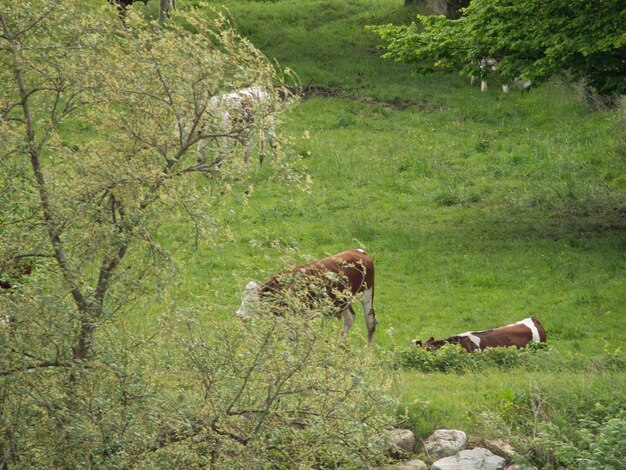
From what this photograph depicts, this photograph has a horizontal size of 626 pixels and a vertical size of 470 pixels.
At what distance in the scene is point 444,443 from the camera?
11.6 meters

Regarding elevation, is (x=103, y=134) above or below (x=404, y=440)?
above

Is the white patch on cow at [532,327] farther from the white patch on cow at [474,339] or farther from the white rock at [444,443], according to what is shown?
the white rock at [444,443]

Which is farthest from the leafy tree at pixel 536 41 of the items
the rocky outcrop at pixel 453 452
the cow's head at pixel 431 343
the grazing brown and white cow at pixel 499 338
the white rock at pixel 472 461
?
the white rock at pixel 472 461

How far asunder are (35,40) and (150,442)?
384 cm

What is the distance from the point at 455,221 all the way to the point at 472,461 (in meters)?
12.0

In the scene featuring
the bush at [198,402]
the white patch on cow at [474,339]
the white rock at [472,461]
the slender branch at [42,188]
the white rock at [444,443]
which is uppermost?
the slender branch at [42,188]

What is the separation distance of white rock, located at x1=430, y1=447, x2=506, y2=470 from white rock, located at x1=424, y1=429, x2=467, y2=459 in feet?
0.32

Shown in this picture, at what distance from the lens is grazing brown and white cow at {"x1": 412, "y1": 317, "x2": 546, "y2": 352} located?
15.5 meters

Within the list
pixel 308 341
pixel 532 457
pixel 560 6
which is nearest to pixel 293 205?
pixel 560 6

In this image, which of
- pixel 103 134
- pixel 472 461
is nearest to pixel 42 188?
pixel 103 134

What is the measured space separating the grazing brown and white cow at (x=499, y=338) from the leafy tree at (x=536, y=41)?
6050 millimetres

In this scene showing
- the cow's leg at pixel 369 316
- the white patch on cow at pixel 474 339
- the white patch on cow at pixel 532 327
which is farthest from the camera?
the cow's leg at pixel 369 316

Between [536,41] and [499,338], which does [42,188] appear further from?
[536,41]

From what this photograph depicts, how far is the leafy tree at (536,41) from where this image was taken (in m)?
20.2
